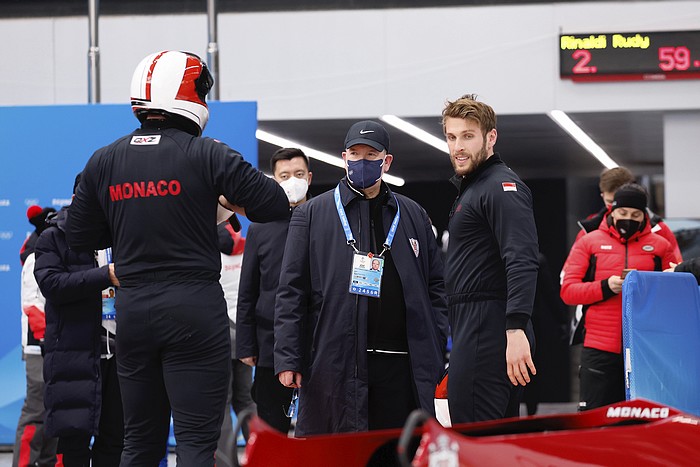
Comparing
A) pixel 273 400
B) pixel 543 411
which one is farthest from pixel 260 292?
pixel 543 411

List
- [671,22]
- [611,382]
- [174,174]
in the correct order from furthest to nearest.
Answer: [671,22] < [611,382] < [174,174]

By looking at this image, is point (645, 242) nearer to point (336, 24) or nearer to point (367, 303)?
point (367, 303)

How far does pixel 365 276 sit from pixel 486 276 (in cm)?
44

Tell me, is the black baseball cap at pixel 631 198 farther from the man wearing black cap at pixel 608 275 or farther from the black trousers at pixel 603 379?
the black trousers at pixel 603 379

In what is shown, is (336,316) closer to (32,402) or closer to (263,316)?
(263,316)

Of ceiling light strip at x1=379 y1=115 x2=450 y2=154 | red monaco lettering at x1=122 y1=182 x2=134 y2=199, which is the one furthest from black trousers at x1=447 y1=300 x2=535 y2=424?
ceiling light strip at x1=379 y1=115 x2=450 y2=154

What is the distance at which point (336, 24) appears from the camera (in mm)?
8461

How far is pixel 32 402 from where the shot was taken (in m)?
5.59

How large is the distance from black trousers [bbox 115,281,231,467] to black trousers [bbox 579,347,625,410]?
259 cm

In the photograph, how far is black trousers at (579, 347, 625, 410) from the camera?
5.39 meters

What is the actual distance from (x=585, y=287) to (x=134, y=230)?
2.85m

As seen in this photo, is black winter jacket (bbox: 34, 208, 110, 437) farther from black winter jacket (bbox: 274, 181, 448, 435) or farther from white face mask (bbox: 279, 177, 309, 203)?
black winter jacket (bbox: 274, 181, 448, 435)

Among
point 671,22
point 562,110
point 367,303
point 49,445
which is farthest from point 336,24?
point 367,303

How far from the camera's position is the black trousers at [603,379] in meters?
5.39
